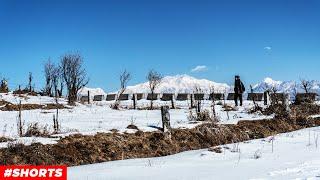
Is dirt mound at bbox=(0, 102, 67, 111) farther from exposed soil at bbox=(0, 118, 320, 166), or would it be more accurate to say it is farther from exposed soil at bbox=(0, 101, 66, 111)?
exposed soil at bbox=(0, 118, 320, 166)

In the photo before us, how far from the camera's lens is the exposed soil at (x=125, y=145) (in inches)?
371

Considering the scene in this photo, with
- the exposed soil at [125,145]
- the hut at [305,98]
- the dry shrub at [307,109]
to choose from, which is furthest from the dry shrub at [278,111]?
the hut at [305,98]

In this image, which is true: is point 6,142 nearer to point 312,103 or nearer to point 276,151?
point 276,151

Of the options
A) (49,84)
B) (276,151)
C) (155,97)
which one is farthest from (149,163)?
(49,84)

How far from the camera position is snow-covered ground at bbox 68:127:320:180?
752cm

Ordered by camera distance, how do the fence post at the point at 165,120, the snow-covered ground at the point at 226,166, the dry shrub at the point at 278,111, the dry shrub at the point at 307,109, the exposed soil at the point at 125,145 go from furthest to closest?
the dry shrub at the point at 307,109 < the dry shrub at the point at 278,111 < the fence post at the point at 165,120 < the exposed soil at the point at 125,145 < the snow-covered ground at the point at 226,166

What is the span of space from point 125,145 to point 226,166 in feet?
9.80

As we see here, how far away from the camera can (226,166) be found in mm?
8586

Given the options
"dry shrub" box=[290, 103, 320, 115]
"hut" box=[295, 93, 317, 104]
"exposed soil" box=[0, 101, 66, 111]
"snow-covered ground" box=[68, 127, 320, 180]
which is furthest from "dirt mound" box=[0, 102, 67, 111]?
"snow-covered ground" box=[68, 127, 320, 180]

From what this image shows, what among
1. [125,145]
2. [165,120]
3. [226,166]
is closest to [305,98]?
[165,120]

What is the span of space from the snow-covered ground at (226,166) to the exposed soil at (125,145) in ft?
3.39

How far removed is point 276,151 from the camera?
1048 centimetres

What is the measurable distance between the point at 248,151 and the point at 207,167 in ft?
7.74

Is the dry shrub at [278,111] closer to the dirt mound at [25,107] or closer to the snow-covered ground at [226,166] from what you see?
the snow-covered ground at [226,166]
